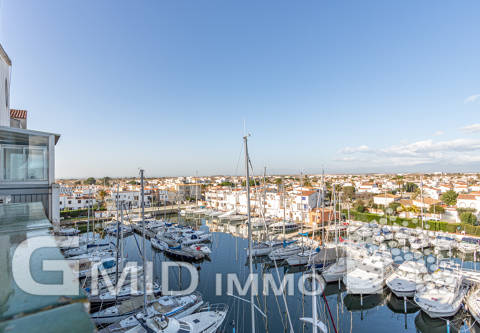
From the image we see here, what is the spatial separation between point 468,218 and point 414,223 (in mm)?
3810

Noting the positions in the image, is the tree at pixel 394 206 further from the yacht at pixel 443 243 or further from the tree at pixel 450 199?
the yacht at pixel 443 243

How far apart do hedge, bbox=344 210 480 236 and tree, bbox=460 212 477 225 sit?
100cm

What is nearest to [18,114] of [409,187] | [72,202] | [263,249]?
[263,249]

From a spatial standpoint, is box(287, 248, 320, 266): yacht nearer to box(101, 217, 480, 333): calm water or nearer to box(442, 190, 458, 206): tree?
box(101, 217, 480, 333): calm water

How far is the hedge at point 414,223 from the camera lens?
2002cm

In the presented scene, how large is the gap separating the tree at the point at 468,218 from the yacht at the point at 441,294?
13050 mm

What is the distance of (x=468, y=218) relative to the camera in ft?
69.1

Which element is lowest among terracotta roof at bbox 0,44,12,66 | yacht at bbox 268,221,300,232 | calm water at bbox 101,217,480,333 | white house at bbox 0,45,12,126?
calm water at bbox 101,217,480,333

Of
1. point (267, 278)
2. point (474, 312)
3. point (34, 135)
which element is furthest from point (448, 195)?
point (34, 135)

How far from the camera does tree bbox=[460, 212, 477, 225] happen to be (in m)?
20.8

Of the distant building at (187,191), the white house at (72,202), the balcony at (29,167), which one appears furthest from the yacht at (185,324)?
the distant building at (187,191)

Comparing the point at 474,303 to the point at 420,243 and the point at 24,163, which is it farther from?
the point at 24,163

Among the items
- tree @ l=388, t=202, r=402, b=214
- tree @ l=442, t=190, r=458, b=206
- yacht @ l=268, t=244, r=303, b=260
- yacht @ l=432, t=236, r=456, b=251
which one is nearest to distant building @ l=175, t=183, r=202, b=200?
tree @ l=388, t=202, r=402, b=214

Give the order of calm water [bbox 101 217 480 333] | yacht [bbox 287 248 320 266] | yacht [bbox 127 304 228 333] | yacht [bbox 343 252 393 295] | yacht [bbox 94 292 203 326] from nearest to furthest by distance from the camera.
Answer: yacht [bbox 127 304 228 333], yacht [bbox 94 292 203 326], calm water [bbox 101 217 480 333], yacht [bbox 343 252 393 295], yacht [bbox 287 248 320 266]
